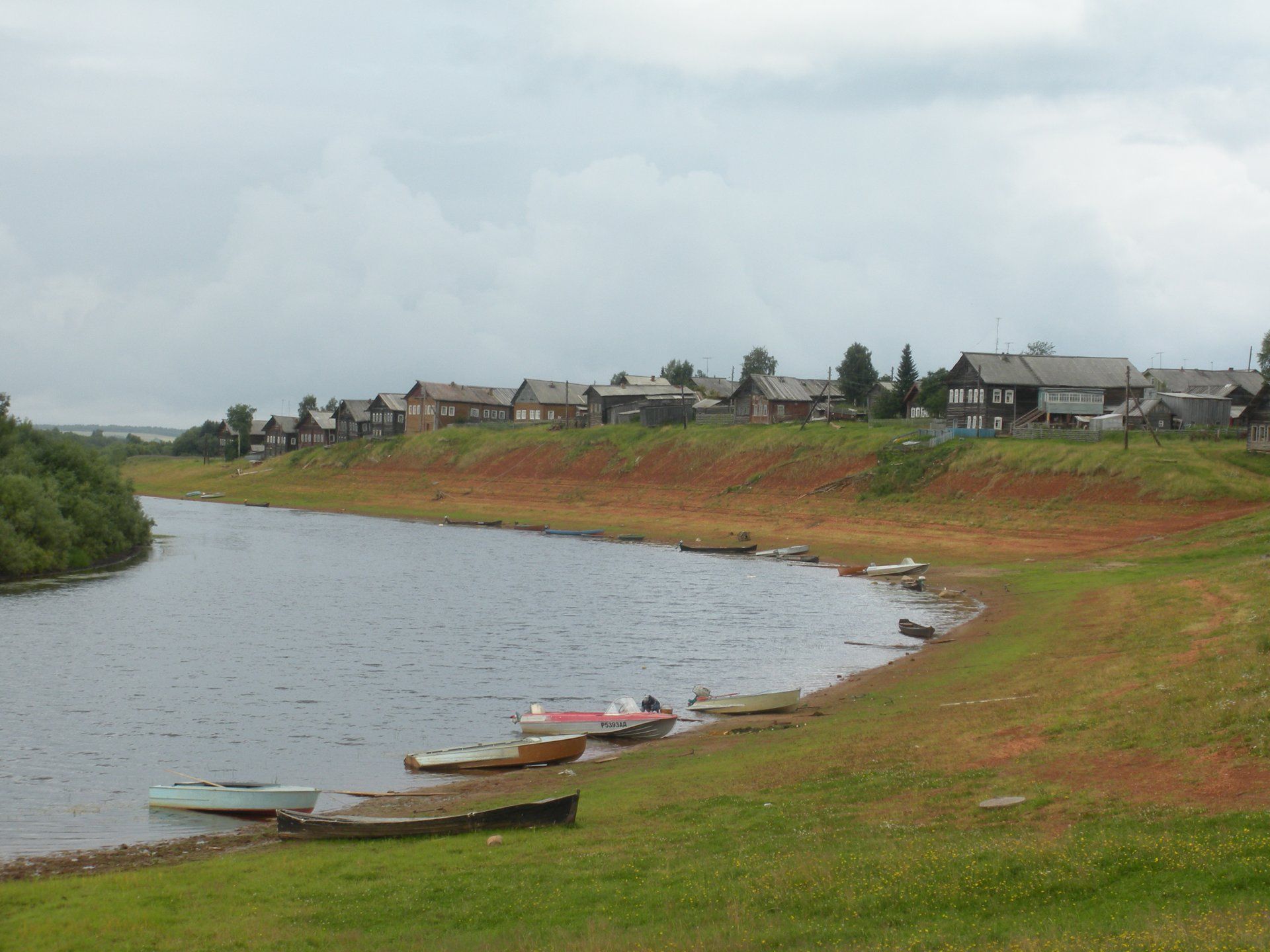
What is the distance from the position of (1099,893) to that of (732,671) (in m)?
29.4

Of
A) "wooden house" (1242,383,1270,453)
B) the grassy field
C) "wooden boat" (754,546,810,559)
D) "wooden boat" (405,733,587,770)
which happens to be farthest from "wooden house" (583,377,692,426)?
"wooden boat" (405,733,587,770)

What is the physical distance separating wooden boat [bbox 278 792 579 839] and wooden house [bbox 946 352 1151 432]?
331ft

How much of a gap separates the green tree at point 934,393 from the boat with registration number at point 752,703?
99448 mm

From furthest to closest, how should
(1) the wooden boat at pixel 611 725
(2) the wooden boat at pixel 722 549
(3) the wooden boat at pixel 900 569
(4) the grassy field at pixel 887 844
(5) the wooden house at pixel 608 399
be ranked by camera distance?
(5) the wooden house at pixel 608 399, (2) the wooden boat at pixel 722 549, (3) the wooden boat at pixel 900 569, (1) the wooden boat at pixel 611 725, (4) the grassy field at pixel 887 844

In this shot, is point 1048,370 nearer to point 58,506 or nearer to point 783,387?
point 783,387

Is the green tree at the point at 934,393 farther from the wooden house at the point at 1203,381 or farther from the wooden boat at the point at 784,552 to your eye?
the wooden boat at the point at 784,552

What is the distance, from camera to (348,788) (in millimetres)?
28422

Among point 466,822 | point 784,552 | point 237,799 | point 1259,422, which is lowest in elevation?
point 784,552

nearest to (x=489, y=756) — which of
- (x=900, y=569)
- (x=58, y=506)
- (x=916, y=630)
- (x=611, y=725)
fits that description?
(x=611, y=725)

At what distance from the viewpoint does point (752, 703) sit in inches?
A: 1423

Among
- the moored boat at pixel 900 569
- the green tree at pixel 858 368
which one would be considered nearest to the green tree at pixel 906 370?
the green tree at pixel 858 368

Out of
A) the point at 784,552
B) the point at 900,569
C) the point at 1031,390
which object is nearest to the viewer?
the point at 900,569

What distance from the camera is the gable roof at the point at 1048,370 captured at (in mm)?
116438

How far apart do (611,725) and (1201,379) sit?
13606cm
